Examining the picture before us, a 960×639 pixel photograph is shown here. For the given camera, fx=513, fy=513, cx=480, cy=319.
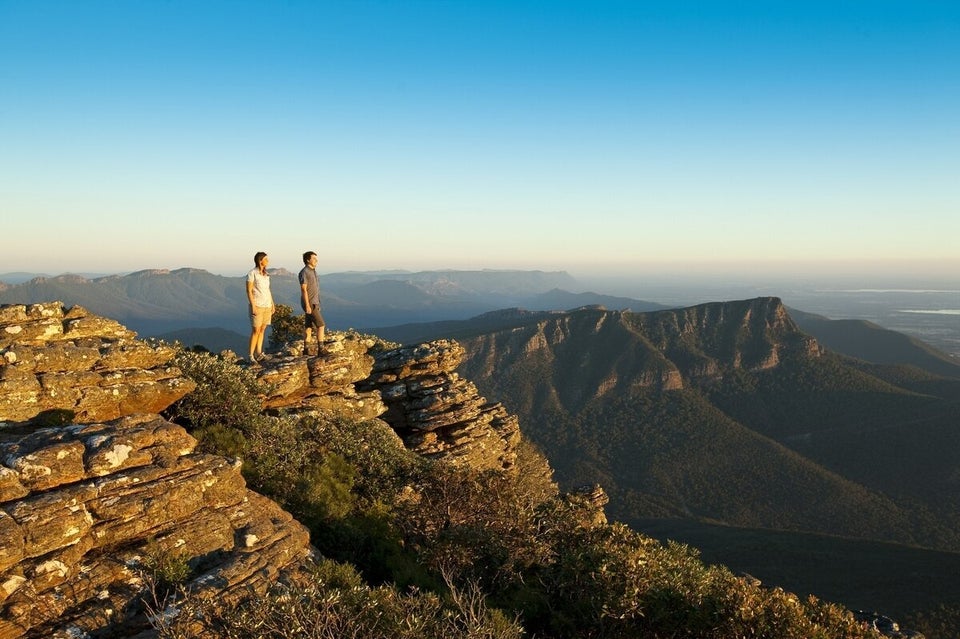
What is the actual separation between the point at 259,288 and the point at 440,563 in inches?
446

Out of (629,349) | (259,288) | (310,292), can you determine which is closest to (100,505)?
(259,288)

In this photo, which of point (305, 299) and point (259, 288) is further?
point (305, 299)

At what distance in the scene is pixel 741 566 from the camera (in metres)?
62.8

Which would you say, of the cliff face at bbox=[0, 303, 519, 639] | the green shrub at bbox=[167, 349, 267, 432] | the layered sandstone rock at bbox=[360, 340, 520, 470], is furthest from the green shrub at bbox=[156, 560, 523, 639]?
the layered sandstone rock at bbox=[360, 340, 520, 470]

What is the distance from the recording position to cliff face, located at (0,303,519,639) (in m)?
8.12

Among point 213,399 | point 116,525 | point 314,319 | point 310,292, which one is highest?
point 310,292

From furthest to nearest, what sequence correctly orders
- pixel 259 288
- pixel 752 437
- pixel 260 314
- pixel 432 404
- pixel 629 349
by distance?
pixel 629 349 < pixel 752 437 < pixel 432 404 < pixel 260 314 < pixel 259 288

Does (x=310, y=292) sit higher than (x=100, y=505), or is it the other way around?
(x=310, y=292)

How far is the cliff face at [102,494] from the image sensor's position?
26.7 ft

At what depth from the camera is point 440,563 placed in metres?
12.6

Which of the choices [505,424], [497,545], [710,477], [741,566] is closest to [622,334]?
[710,477]

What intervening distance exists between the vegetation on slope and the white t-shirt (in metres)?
2.49

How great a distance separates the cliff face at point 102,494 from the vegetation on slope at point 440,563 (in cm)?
131

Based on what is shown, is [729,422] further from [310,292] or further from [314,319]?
[310,292]
